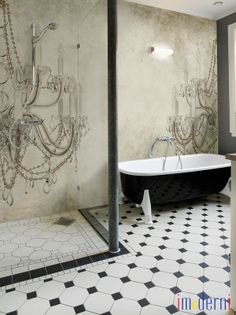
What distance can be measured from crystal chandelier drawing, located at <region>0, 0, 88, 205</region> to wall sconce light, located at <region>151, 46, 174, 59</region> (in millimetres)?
1358

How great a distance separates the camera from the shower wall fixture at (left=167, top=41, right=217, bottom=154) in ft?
14.2

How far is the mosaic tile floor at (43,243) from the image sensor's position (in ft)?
7.80

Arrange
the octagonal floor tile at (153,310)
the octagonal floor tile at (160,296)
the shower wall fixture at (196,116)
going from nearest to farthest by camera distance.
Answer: the octagonal floor tile at (153,310) < the octagonal floor tile at (160,296) < the shower wall fixture at (196,116)

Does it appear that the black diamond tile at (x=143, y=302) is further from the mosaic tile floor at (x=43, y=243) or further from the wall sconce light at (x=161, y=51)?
the wall sconce light at (x=161, y=51)

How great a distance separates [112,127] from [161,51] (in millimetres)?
2208

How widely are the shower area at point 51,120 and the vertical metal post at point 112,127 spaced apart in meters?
0.31

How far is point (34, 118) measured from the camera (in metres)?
3.34

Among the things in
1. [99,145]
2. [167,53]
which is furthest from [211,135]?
[99,145]

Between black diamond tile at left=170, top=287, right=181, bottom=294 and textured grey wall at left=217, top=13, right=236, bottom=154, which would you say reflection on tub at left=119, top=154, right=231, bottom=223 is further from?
black diamond tile at left=170, top=287, right=181, bottom=294

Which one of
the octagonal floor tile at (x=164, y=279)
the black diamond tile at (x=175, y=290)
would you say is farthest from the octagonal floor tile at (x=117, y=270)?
the black diamond tile at (x=175, y=290)

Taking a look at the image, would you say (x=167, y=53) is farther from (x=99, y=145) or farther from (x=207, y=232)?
(x=207, y=232)

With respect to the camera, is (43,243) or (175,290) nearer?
(175,290)

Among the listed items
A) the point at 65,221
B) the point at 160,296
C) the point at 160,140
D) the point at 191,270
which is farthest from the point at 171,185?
the point at 160,296

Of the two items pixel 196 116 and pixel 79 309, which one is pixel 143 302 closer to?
pixel 79 309
